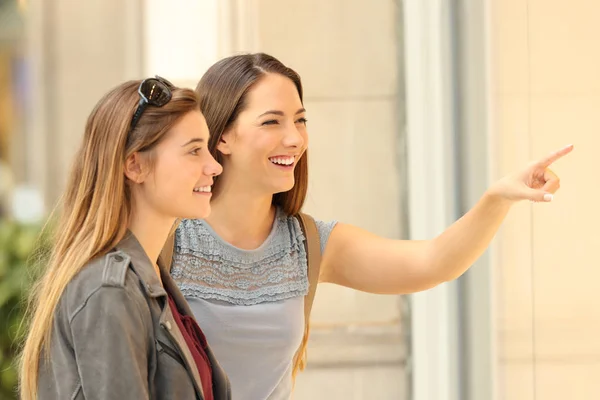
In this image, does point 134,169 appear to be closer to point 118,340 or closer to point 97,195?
point 97,195

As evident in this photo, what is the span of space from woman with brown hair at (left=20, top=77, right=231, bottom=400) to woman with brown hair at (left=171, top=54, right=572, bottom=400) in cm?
43

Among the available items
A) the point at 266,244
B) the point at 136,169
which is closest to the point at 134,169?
the point at 136,169

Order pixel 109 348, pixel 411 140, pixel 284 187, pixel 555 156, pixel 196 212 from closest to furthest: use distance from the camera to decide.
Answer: pixel 109 348 < pixel 196 212 < pixel 555 156 < pixel 284 187 < pixel 411 140

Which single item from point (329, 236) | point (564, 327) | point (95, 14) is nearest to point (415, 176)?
point (564, 327)

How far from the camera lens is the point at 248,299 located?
251cm

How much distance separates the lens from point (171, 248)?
8.25ft

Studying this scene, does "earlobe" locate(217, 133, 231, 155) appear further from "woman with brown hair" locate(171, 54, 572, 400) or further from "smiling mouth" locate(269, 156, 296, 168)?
"smiling mouth" locate(269, 156, 296, 168)

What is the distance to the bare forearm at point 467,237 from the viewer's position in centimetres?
253

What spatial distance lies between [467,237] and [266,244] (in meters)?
0.53

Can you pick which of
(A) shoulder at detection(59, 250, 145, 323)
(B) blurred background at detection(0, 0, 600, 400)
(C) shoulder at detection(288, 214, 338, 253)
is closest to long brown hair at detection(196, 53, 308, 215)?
(C) shoulder at detection(288, 214, 338, 253)

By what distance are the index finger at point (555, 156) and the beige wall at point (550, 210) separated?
1.49ft

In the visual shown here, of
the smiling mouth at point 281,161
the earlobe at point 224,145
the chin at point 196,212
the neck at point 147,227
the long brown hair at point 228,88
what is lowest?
the neck at point 147,227

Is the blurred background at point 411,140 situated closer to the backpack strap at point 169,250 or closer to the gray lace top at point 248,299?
the gray lace top at point 248,299

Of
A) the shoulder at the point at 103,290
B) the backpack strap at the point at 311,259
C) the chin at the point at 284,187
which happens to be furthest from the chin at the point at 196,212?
the backpack strap at the point at 311,259
